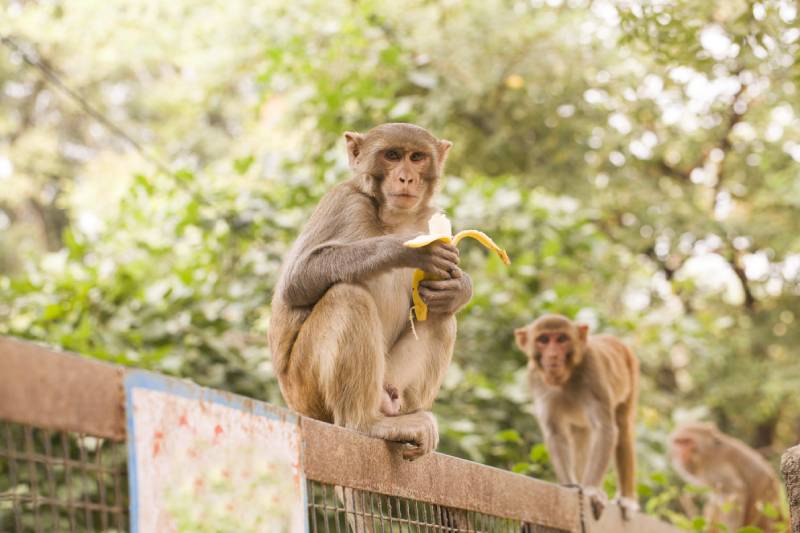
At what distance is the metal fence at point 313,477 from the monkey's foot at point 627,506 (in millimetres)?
57

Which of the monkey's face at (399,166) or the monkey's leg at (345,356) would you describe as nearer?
the monkey's leg at (345,356)

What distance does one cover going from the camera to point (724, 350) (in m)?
12.8

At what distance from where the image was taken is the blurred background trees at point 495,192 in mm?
7109

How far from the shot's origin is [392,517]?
3.44m

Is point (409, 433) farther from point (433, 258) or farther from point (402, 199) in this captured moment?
point (402, 199)

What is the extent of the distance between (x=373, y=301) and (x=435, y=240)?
1.18 feet

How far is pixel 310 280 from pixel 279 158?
4842mm

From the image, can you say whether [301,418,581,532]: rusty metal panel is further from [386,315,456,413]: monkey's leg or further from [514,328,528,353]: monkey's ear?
[514,328,528,353]: monkey's ear

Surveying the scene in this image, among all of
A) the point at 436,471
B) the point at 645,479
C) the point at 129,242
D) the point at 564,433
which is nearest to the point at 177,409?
the point at 436,471

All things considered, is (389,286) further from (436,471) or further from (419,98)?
(419,98)

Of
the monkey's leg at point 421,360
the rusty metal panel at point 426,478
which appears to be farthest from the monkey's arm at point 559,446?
the monkey's leg at point 421,360

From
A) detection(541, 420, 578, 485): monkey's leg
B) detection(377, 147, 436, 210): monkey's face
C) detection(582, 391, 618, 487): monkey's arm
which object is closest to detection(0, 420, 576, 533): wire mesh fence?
detection(377, 147, 436, 210): monkey's face

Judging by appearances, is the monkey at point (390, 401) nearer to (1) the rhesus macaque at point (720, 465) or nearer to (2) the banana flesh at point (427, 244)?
(2) the banana flesh at point (427, 244)

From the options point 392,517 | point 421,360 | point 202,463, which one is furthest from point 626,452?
point 202,463
